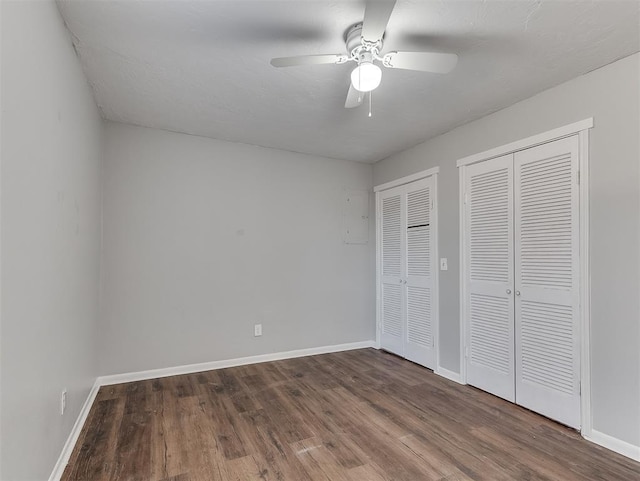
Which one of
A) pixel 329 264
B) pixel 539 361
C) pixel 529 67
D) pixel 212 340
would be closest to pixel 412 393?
pixel 539 361

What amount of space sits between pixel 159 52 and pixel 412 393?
315 centimetres

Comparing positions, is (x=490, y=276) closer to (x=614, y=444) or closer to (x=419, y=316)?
(x=419, y=316)

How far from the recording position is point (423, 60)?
175 cm

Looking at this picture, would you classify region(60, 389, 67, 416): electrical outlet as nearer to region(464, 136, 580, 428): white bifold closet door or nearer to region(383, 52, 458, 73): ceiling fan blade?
region(383, 52, 458, 73): ceiling fan blade

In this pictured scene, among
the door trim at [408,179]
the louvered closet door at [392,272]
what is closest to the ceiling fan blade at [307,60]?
the door trim at [408,179]

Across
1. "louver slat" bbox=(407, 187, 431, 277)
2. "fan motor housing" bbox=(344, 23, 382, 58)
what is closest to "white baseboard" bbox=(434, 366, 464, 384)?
"louver slat" bbox=(407, 187, 431, 277)

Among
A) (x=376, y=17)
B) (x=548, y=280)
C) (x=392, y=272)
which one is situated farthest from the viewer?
(x=392, y=272)

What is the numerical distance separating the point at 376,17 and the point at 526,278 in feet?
7.09

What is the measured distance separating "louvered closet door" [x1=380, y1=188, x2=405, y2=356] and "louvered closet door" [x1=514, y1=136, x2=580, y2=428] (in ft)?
4.67

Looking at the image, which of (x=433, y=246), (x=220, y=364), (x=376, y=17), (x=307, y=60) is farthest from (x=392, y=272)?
(x=376, y=17)

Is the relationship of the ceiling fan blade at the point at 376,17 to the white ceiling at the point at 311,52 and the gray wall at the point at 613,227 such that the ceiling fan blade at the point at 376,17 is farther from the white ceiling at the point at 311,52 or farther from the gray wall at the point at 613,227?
the gray wall at the point at 613,227

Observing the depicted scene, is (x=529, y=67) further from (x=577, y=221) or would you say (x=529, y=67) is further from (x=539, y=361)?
(x=539, y=361)

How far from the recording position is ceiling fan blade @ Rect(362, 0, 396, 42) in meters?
1.39

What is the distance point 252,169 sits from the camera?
3703mm
